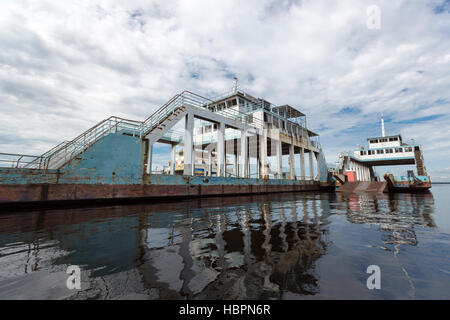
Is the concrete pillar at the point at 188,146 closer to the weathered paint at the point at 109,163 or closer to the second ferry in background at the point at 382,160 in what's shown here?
the weathered paint at the point at 109,163

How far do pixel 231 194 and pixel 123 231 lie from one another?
1212 centimetres

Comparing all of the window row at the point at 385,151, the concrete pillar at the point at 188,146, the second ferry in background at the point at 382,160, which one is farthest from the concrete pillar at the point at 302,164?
the concrete pillar at the point at 188,146

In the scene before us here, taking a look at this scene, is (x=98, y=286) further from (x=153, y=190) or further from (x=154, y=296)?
(x=153, y=190)

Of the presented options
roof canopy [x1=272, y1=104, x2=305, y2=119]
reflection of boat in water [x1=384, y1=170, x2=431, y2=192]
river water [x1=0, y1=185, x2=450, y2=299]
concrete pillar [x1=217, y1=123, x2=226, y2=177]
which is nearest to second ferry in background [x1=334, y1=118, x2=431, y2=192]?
reflection of boat in water [x1=384, y1=170, x2=431, y2=192]

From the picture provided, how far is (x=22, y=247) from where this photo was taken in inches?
132

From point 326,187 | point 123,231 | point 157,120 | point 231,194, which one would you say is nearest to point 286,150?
point 326,187

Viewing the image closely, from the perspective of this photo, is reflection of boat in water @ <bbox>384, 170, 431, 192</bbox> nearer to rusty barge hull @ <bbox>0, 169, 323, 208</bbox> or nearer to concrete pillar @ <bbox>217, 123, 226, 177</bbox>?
rusty barge hull @ <bbox>0, 169, 323, 208</bbox>

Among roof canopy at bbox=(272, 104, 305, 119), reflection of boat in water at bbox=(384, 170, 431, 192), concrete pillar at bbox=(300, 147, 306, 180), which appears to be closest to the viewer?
reflection of boat in water at bbox=(384, 170, 431, 192)

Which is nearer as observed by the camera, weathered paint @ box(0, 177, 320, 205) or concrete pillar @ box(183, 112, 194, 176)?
weathered paint @ box(0, 177, 320, 205)

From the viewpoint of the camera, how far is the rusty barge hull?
8156 millimetres

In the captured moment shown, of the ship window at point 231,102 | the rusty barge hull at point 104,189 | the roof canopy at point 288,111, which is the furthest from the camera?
the roof canopy at point 288,111

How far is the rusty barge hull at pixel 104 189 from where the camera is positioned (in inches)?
321

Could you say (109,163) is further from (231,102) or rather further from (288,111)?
(288,111)

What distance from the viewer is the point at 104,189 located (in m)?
10.3
